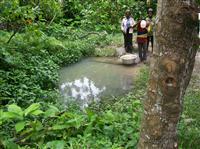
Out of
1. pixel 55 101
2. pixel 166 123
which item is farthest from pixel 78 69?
pixel 166 123

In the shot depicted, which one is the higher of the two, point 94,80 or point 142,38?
point 142,38

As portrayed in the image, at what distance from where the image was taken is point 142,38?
463 inches

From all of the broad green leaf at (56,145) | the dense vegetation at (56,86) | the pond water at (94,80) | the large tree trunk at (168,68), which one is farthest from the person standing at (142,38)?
the large tree trunk at (168,68)

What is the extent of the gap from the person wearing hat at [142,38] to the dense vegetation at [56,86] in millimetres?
1164

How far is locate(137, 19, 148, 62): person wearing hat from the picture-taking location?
37.9 feet

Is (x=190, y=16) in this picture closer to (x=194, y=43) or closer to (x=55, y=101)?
(x=194, y=43)

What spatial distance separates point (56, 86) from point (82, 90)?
693mm

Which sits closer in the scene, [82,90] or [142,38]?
[82,90]

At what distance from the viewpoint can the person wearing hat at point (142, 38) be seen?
1155 cm

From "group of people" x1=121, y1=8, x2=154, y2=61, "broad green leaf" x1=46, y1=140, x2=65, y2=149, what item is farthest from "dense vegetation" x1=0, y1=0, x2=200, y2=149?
"group of people" x1=121, y1=8, x2=154, y2=61

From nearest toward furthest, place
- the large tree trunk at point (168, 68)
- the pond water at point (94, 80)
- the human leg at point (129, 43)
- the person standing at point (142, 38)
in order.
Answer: the large tree trunk at point (168, 68) → the pond water at point (94, 80) → the person standing at point (142, 38) → the human leg at point (129, 43)

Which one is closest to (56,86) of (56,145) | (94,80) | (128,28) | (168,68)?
(94,80)

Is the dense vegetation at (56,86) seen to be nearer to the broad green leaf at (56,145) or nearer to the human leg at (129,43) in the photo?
the broad green leaf at (56,145)

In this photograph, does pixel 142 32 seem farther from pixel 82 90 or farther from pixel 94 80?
pixel 82 90
